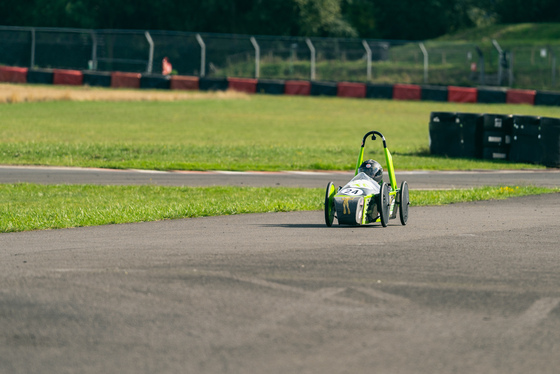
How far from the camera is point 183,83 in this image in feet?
143

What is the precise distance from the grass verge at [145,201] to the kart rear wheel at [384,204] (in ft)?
8.44

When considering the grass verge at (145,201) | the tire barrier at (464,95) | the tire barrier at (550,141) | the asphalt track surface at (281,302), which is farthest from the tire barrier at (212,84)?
the asphalt track surface at (281,302)

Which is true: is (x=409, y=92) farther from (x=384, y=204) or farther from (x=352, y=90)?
(x=384, y=204)

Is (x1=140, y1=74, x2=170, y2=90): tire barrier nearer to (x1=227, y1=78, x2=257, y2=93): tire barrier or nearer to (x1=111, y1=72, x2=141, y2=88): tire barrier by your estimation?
(x1=111, y1=72, x2=141, y2=88): tire barrier

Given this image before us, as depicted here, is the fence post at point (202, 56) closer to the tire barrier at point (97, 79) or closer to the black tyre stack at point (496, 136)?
the tire barrier at point (97, 79)

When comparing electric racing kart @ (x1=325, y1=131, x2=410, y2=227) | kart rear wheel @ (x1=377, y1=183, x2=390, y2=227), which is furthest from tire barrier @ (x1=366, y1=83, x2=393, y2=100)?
kart rear wheel @ (x1=377, y1=183, x2=390, y2=227)

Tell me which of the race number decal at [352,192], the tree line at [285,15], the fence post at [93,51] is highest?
the tree line at [285,15]

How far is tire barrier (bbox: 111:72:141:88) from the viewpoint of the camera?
143ft

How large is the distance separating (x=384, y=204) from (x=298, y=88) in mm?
33859

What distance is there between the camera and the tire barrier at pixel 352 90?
43.3 meters

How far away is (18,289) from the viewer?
6.91 m

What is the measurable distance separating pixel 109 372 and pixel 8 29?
149 feet

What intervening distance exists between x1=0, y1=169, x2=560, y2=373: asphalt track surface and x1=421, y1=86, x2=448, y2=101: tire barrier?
33.0 meters

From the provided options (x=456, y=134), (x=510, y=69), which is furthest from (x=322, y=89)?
(x=456, y=134)
